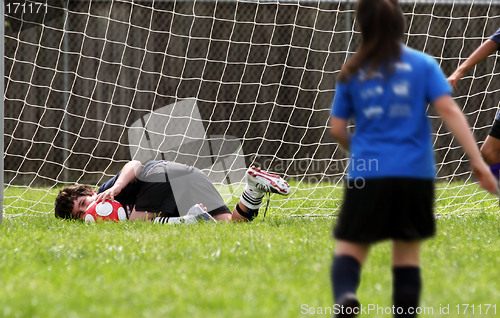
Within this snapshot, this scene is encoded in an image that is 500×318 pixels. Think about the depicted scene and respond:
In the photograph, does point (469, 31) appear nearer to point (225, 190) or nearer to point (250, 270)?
point (225, 190)

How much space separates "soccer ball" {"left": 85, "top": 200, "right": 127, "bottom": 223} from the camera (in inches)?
160

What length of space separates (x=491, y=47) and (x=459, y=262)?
5.25 ft

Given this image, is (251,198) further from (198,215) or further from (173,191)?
(173,191)

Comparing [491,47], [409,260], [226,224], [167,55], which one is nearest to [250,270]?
[409,260]

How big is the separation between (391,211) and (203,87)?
5.41 meters

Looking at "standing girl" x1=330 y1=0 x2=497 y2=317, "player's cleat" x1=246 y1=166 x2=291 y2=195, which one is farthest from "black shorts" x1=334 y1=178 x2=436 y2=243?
"player's cleat" x1=246 y1=166 x2=291 y2=195

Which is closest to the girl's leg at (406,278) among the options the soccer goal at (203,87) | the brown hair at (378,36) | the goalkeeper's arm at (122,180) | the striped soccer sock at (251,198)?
the brown hair at (378,36)

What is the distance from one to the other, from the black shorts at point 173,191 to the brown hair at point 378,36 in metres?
2.64

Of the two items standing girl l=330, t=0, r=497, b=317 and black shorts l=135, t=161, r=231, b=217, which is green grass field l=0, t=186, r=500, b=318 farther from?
black shorts l=135, t=161, r=231, b=217

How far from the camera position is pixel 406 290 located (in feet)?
5.83

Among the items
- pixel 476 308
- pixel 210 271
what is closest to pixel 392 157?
pixel 476 308

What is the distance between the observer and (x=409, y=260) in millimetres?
1813

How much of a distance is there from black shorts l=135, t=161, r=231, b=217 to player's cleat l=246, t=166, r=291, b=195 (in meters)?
0.51

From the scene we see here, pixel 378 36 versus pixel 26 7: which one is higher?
pixel 378 36
